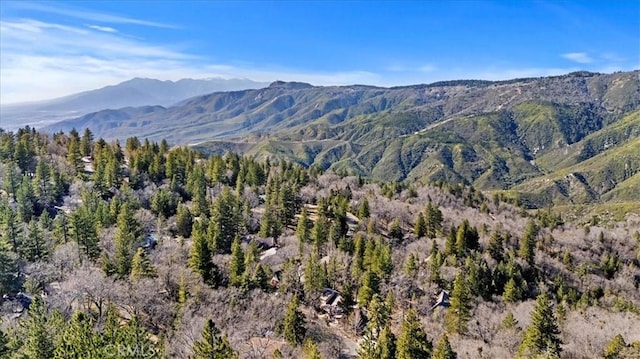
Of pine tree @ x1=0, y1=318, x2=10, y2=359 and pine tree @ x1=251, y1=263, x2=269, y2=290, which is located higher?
pine tree @ x1=0, y1=318, x2=10, y2=359

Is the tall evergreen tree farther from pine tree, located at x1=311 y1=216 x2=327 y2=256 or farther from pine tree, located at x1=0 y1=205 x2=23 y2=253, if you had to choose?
pine tree, located at x1=311 y1=216 x2=327 y2=256

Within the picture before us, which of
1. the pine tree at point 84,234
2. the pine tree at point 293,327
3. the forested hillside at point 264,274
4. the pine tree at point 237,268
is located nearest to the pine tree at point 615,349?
the forested hillside at point 264,274

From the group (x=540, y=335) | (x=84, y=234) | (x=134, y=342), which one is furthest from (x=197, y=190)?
(x=540, y=335)

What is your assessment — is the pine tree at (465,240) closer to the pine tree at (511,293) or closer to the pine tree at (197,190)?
the pine tree at (511,293)

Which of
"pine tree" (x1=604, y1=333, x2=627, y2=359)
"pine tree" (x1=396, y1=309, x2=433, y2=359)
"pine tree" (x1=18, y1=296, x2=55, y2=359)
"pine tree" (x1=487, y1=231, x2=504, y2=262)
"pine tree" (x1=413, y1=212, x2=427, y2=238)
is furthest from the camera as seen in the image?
"pine tree" (x1=413, y1=212, x2=427, y2=238)

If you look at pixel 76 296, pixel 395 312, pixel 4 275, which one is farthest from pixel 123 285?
pixel 395 312

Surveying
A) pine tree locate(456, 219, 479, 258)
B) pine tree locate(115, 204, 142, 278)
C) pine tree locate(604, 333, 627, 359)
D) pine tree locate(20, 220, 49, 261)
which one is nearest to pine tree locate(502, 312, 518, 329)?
pine tree locate(604, 333, 627, 359)

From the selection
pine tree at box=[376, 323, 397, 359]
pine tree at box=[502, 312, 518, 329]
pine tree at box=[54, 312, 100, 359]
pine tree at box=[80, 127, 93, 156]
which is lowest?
pine tree at box=[502, 312, 518, 329]

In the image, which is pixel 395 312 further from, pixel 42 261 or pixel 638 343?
pixel 42 261

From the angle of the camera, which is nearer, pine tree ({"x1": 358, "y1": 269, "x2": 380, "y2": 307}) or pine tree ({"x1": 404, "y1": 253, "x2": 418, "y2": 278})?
pine tree ({"x1": 358, "y1": 269, "x2": 380, "y2": 307})

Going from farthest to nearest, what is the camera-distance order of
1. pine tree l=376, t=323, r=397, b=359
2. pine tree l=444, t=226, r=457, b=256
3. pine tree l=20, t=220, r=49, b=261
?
pine tree l=444, t=226, r=457, b=256 < pine tree l=20, t=220, r=49, b=261 < pine tree l=376, t=323, r=397, b=359
